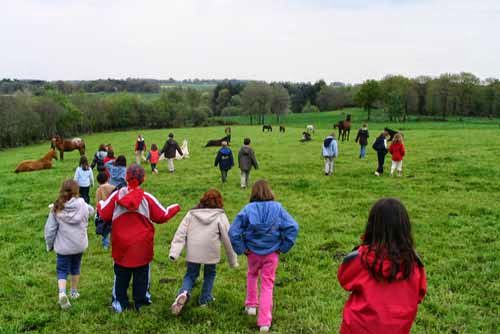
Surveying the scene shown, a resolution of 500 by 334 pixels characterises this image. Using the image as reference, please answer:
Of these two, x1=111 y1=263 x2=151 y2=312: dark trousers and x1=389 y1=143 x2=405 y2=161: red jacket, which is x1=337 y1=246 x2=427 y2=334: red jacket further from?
x1=389 y1=143 x2=405 y2=161: red jacket

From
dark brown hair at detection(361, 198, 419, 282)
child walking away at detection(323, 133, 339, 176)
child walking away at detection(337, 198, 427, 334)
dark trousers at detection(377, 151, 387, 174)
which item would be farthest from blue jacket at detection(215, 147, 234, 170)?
dark brown hair at detection(361, 198, 419, 282)

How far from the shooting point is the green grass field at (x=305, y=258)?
6.21m

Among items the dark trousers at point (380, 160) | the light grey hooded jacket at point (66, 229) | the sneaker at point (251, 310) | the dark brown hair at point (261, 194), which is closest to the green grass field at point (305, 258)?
the sneaker at point (251, 310)

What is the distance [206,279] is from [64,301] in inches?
90.6

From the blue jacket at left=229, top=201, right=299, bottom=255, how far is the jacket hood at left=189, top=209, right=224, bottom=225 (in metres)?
0.43

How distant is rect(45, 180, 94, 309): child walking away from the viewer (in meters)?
6.46

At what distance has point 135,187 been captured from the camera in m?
6.11

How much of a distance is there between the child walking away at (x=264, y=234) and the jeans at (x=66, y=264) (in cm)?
279

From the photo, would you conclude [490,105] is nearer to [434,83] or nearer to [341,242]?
[434,83]

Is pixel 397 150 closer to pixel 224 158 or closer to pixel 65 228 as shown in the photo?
pixel 224 158

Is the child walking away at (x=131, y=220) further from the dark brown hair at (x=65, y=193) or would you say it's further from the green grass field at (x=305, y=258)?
the green grass field at (x=305, y=258)

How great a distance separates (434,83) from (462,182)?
6904cm

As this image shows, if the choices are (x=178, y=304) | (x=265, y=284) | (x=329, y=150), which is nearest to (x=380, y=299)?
(x=265, y=284)

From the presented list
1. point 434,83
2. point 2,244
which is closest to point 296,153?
point 2,244
